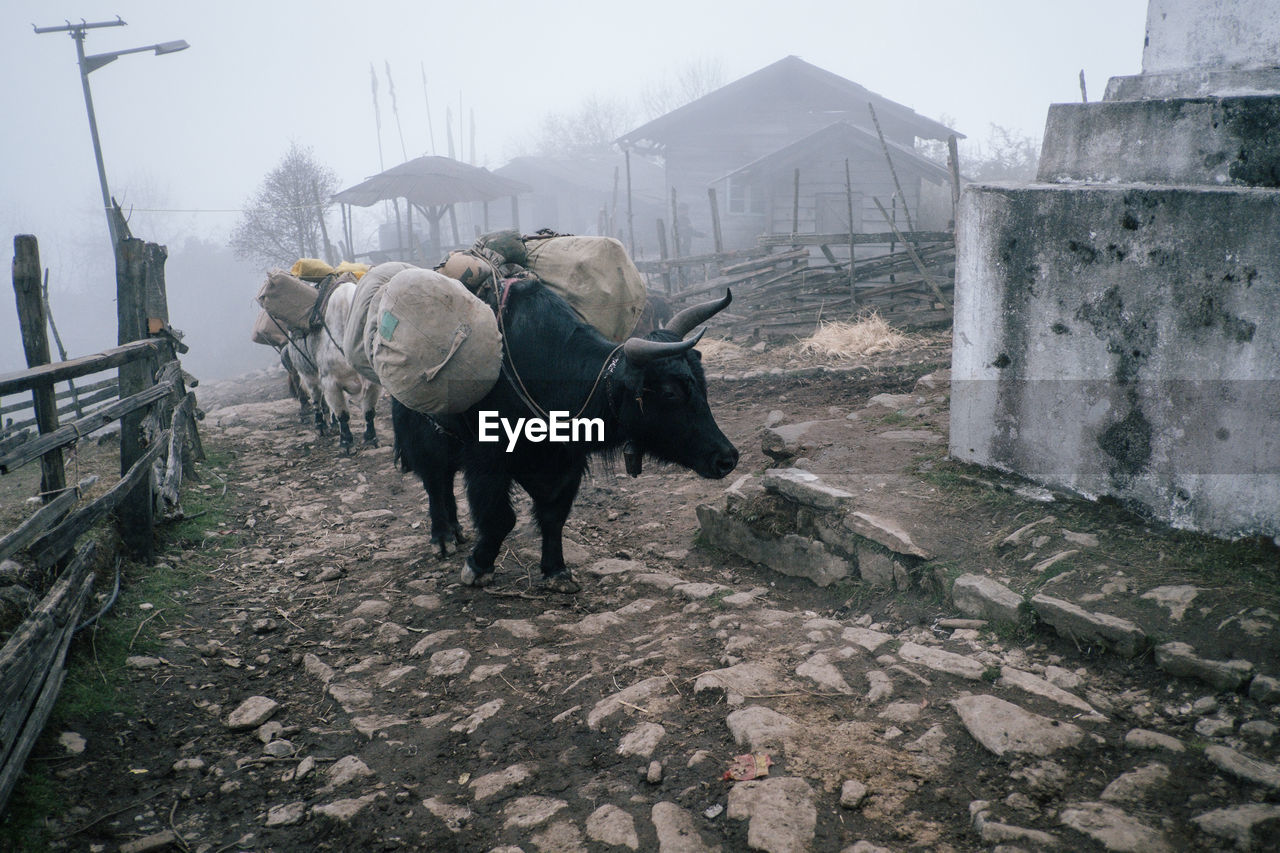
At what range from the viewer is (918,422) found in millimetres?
4633

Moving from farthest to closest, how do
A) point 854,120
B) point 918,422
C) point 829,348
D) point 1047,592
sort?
point 854,120 < point 829,348 < point 918,422 < point 1047,592

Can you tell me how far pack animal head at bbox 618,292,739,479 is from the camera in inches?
126

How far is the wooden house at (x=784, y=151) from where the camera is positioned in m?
20.9

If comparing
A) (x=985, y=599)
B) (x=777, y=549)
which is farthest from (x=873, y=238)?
(x=985, y=599)

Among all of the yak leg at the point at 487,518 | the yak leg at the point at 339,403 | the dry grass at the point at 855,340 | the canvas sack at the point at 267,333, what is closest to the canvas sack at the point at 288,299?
the yak leg at the point at 339,403

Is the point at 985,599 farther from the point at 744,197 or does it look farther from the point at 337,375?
the point at 744,197

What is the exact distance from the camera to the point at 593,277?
3.92 meters

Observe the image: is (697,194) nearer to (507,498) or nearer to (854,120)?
(854,120)

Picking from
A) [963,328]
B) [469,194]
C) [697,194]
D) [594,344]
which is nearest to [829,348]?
[963,328]

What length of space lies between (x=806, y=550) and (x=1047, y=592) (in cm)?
112

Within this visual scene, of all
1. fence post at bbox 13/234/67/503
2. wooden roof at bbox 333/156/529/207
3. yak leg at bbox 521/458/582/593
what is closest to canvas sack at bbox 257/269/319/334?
fence post at bbox 13/234/67/503

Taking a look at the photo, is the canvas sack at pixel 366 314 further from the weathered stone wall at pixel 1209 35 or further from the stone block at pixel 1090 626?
the weathered stone wall at pixel 1209 35

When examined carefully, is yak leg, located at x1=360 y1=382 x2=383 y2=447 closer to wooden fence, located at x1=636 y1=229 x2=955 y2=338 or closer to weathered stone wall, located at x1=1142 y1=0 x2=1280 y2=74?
wooden fence, located at x1=636 y1=229 x2=955 y2=338

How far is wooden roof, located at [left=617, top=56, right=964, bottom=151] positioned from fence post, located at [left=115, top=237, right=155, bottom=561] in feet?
68.9
